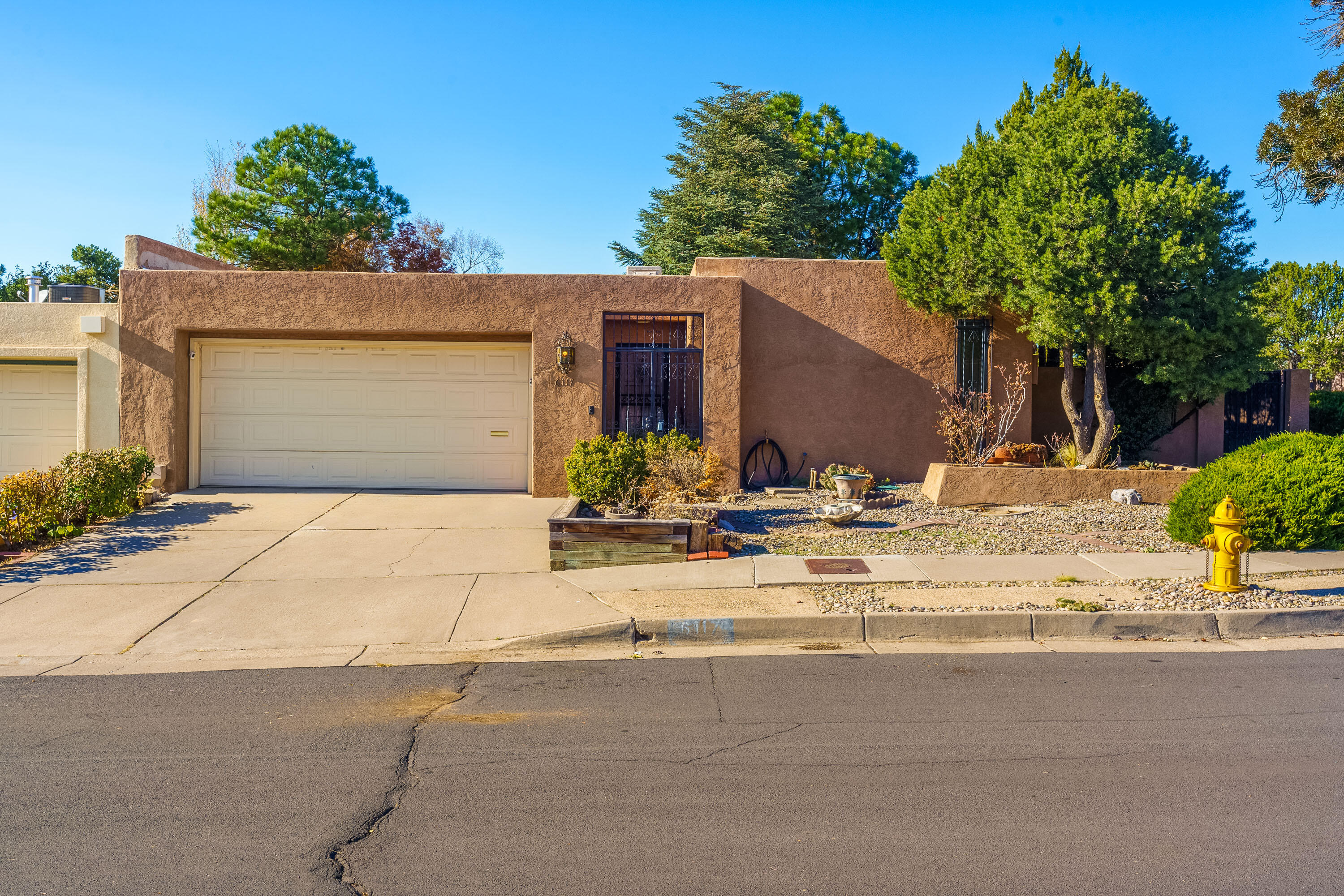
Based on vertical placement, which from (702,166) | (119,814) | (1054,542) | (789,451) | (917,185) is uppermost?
(702,166)

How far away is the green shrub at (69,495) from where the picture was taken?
10094 millimetres


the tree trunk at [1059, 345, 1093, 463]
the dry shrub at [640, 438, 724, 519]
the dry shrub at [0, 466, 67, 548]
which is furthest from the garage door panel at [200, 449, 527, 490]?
the tree trunk at [1059, 345, 1093, 463]

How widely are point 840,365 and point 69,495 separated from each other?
1074 cm

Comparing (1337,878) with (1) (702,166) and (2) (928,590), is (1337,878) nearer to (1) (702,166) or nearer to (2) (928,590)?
(2) (928,590)

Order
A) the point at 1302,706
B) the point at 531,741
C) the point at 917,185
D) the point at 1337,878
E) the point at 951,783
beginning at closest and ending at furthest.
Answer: the point at 1337,878 < the point at 951,783 < the point at 531,741 < the point at 1302,706 < the point at 917,185

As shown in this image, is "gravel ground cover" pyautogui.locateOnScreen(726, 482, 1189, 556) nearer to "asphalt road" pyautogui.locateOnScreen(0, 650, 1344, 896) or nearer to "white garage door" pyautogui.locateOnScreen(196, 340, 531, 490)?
"asphalt road" pyautogui.locateOnScreen(0, 650, 1344, 896)

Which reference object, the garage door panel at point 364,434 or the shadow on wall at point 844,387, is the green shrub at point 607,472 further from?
the shadow on wall at point 844,387

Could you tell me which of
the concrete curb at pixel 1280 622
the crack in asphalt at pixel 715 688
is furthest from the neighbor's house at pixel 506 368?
the concrete curb at pixel 1280 622

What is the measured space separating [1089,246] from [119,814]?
12040 millimetres

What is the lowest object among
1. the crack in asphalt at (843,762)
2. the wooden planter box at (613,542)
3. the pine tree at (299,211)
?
the crack in asphalt at (843,762)

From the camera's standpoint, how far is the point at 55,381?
14.1 meters

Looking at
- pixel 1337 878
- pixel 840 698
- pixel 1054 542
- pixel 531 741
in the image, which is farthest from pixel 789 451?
pixel 1337 878

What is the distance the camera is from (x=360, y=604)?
8117 mm

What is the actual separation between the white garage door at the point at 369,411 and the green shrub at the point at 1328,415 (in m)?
16.5
